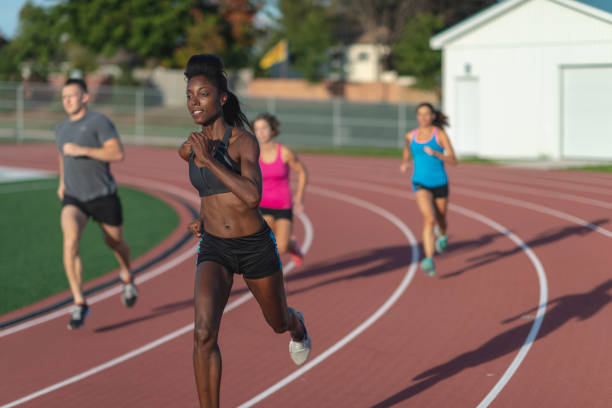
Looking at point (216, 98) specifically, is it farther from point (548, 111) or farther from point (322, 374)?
point (548, 111)

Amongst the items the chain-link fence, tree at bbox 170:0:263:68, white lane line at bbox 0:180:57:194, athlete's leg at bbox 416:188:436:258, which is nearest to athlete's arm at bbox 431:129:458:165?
athlete's leg at bbox 416:188:436:258

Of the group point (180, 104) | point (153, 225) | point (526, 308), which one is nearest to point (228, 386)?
point (526, 308)

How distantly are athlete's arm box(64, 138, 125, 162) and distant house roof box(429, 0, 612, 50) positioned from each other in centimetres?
1820

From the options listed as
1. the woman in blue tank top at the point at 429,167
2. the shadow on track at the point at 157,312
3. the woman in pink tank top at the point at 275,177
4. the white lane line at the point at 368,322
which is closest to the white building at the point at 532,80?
the white lane line at the point at 368,322

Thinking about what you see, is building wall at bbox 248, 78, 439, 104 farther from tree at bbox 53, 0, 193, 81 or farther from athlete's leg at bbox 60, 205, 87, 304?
athlete's leg at bbox 60, 205, 87, 304

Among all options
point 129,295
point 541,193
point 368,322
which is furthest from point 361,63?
point 368,322

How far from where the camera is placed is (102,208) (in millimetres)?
7348

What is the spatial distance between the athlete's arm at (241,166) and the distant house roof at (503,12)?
19.9 metres

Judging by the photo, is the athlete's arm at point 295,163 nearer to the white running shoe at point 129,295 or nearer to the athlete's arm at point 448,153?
the athlete's arm at point 448,153

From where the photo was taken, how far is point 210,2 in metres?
55.8

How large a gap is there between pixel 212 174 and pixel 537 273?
605 cm

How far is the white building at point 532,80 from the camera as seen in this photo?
22.8 meters

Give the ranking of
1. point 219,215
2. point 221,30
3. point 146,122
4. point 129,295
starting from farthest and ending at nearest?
point 221,30, point 146,122, point 129,295, point 219,215

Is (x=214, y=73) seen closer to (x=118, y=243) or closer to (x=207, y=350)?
(x=207, y=350)
